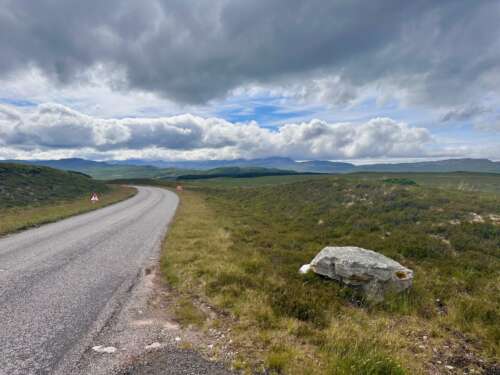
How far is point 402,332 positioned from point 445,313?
7.04 feet

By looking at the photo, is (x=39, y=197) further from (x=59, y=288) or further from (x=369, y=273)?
(x=369, y=273)

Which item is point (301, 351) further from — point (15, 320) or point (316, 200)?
point (316, 200)

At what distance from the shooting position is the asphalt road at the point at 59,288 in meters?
4.61

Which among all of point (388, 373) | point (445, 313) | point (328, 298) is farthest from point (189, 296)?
point (445, 313)

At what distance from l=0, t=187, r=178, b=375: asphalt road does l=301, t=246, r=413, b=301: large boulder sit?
264 inches

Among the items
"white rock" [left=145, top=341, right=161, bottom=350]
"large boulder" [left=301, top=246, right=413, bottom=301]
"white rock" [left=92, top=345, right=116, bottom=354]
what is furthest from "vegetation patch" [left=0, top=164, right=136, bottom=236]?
"large boulder" [left=301, top=246, right=413, bottom=301]

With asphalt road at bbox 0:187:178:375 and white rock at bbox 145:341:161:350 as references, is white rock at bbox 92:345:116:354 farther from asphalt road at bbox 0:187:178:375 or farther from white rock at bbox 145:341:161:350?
white rock at bbox 145:341:161:350

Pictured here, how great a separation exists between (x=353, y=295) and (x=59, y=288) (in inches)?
347

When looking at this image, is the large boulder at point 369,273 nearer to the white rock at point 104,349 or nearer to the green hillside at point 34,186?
the white rock at point 104,349

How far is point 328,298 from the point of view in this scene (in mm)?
7211

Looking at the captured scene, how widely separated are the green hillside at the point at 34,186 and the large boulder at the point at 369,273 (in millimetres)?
34017

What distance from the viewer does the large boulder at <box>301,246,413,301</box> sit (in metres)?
7.81

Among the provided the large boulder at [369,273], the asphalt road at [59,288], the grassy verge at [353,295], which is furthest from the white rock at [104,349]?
the large boulder at [369,273]

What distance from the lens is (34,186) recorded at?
3744cm
